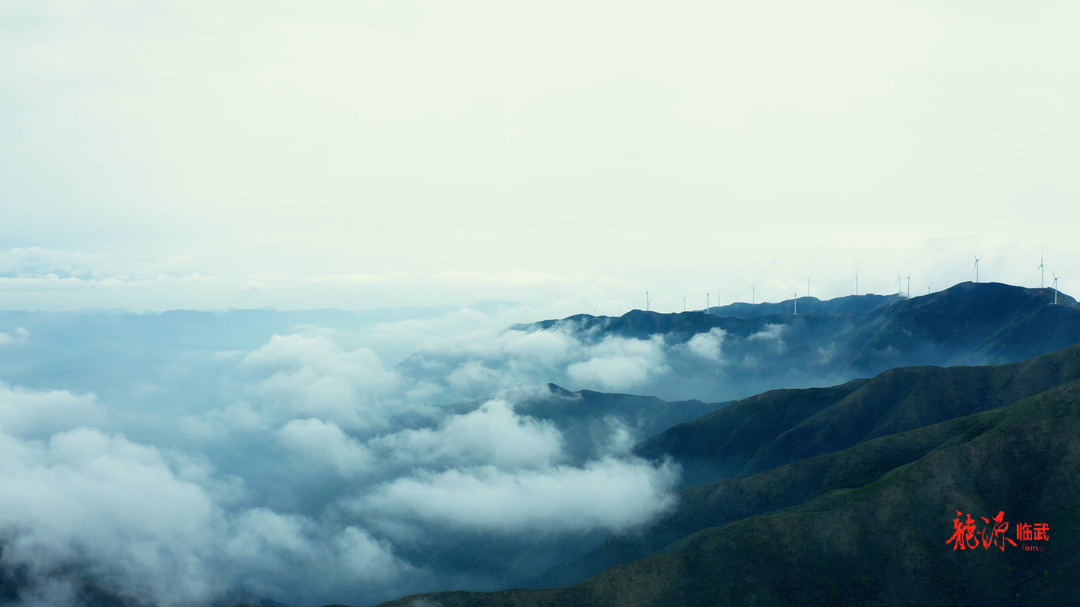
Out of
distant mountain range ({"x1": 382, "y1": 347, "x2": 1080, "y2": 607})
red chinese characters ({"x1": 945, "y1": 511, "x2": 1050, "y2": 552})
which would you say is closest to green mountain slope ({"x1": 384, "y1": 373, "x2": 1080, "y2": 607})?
distant mountain range ({"x1": 382, "y1": 347, "x2": 1080, "y2": 607})

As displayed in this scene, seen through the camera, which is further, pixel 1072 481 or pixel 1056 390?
pixel 1056 390

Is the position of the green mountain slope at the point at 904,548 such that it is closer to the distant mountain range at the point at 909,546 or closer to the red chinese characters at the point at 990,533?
the distant mountain range at the point at 909,546

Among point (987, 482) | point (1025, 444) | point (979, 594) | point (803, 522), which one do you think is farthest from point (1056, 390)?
point (803, 522)

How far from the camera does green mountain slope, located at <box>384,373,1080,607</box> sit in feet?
561

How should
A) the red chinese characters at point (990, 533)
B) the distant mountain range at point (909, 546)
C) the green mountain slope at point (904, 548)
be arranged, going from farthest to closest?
1. the red chinese characters at point (990, 533)
2. the distant mountain range at point (909, 546)
3. the green mountain slope at point (904, 548)

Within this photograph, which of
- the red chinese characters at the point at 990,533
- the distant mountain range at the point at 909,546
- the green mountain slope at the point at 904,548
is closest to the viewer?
the green mountain slope at the point at 904,548

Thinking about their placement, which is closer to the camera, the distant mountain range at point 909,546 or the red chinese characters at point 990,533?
the distant mountain range at point 909,546

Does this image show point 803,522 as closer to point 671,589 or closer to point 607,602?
point 671,589

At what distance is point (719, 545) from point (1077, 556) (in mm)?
96456

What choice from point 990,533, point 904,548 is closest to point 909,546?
point 904,548

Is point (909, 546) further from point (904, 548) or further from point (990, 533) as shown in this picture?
point (990, 533)

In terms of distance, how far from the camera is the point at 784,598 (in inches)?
6929

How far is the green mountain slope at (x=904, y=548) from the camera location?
171 meters

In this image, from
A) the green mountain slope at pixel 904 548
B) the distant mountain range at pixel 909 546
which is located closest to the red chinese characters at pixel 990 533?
the distant mountain range at pixel 909 546
